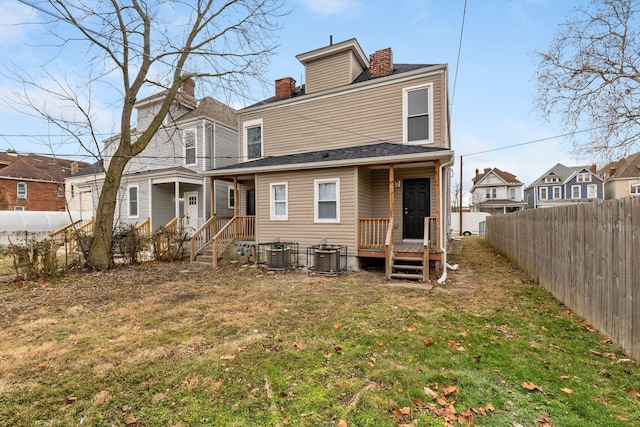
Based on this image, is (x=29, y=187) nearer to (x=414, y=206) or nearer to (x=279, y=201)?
(x=279, y=201)

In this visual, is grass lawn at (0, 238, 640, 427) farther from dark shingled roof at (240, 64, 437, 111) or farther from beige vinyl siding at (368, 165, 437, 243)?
Answer: dark shingled roof at (240, 64, 437, 111)

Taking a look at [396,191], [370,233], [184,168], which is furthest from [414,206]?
[184,168]

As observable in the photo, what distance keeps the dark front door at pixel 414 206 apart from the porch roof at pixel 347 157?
1.43m

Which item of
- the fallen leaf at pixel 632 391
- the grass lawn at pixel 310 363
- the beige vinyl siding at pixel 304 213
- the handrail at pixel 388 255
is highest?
the beige vinyl siding at pixel 304 213

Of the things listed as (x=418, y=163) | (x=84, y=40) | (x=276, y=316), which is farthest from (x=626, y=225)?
(x=84, y=40)

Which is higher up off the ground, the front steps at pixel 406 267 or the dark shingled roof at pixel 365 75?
the dark shingled roof at pixel 365 75

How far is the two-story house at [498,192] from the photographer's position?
39078 mm

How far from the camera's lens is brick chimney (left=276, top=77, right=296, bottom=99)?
13.2 metres

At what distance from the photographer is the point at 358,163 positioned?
9.21 m

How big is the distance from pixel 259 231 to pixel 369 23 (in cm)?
878

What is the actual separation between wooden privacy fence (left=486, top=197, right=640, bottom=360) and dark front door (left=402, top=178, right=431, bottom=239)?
3.55 m

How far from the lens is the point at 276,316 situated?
5.26m

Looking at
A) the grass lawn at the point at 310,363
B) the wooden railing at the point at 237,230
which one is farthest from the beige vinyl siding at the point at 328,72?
the grass lawn at the point at 310,363

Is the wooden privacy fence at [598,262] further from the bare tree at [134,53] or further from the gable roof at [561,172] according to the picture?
the gable roof at [561,172]
